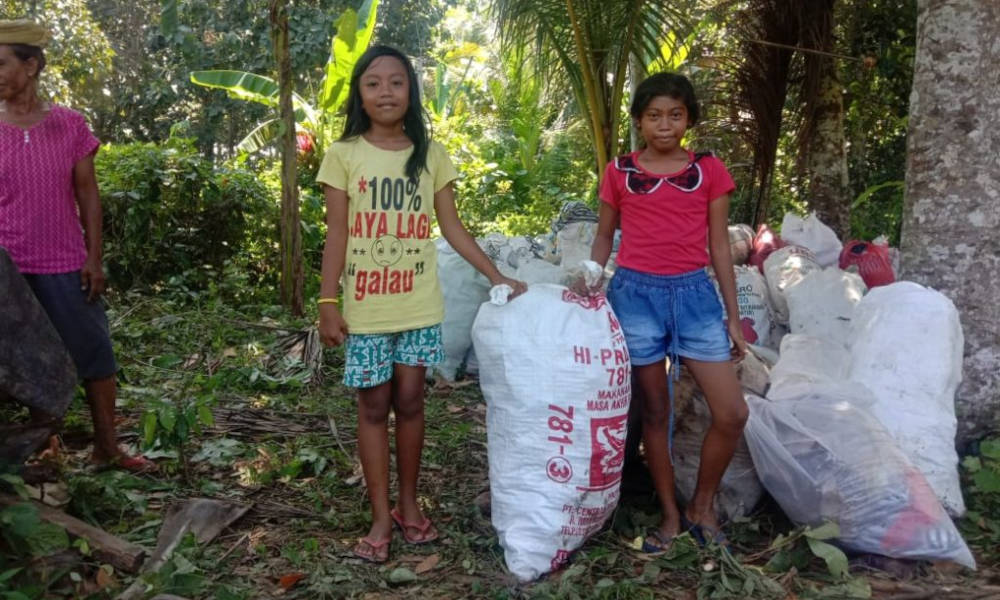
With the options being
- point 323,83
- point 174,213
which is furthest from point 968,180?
point 323,83

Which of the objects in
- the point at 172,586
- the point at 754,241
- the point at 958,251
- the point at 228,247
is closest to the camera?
the point at 172,586

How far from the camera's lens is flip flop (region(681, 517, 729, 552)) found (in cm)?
253

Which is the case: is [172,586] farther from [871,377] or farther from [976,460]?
[976,460]

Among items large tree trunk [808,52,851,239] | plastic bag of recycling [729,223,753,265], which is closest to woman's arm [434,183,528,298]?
plastic bag of recycling [729,223,753,265]

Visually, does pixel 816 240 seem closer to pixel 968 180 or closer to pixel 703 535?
pixel 968 180

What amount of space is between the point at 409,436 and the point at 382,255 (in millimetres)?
584

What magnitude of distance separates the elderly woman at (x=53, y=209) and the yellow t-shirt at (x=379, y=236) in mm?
1015

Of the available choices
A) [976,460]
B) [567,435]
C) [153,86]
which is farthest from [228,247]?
[153,86]

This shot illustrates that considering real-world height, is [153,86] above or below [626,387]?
above

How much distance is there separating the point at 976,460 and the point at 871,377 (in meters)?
0.42

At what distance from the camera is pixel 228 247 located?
6.42 metres

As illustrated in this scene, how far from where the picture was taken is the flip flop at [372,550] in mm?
2514

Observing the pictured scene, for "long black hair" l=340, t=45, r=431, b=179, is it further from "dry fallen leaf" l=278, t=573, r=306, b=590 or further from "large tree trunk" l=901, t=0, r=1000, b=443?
"large tree trunk" l=901, t=0, r=1000, b=443

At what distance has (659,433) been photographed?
2.64 m
